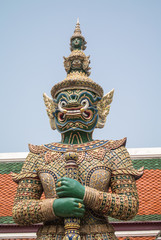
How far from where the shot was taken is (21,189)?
4547mm

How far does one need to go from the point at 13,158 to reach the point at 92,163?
323 cm

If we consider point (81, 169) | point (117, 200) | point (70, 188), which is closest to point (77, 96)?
point (81, 169)

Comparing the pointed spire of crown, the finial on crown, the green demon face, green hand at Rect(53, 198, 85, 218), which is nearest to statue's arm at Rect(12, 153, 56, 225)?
green hand at Rect(53, 198, 85, 218)

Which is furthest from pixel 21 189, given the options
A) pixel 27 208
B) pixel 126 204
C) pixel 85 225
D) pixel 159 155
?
pixel 159 155

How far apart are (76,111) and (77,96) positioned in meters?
0.23

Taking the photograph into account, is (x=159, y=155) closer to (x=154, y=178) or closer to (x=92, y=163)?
(x=154, y=178)

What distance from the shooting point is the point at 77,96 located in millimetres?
→ 4828

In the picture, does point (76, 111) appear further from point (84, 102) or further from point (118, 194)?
point (118, 194)

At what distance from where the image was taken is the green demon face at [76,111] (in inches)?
187

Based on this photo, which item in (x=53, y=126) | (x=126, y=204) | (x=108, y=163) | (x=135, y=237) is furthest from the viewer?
(x=135, y=237)

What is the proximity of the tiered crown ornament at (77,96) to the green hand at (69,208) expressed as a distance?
3.52ft

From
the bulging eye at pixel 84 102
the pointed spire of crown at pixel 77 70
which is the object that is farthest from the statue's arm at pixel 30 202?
the pointed spire of crown at pixel 77 70

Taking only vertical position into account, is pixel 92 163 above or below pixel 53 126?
below

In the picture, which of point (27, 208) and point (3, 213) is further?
point (3, 213)
